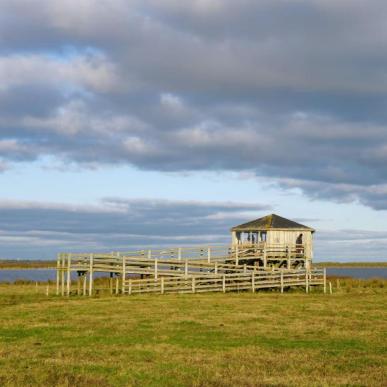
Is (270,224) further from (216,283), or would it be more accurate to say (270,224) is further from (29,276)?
(29,276)

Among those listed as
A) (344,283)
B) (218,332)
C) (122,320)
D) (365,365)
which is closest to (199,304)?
(122,320)

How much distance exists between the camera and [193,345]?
17922 millimetres

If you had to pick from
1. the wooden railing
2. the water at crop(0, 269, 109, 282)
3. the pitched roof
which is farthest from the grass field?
the water at crop(0, 269, 109, 282)

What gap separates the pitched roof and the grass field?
24.0 meters

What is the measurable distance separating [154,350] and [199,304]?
14919 millimetres

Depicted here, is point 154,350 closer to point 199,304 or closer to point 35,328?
point 35,328

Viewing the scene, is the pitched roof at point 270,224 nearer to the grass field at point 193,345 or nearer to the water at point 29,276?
the grass field at point 193,345

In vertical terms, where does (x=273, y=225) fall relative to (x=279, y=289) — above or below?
above

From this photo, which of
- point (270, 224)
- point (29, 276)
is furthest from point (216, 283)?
point (29, 276)

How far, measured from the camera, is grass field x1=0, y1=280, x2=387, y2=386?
13.6m

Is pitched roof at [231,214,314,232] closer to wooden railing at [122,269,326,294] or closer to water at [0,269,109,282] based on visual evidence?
wooden railing at [122,269,326,294]

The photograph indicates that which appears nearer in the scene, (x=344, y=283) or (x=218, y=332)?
(x=218, y=332)

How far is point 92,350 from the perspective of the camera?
1711cm

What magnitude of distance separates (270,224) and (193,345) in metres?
37.0
